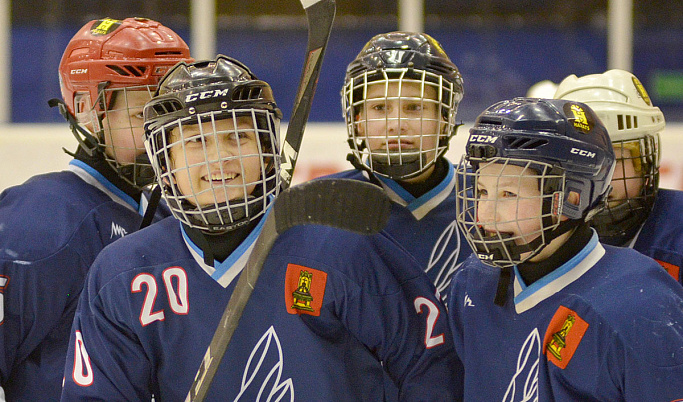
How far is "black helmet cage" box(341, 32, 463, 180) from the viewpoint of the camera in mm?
2295

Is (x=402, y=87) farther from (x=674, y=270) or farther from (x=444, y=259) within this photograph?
(x=674, y=270)

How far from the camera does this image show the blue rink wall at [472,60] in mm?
5578

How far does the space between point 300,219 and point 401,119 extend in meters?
0.79

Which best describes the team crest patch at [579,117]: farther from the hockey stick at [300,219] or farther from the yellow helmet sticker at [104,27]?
the yellow helmet sticker at [104,27]

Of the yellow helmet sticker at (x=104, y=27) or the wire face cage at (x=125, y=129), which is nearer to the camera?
the wire face cage at (x=125, y=129)

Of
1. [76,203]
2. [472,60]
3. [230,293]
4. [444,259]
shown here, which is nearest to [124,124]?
[76,203]

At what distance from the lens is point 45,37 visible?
5.63 metres

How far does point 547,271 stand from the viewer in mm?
1783

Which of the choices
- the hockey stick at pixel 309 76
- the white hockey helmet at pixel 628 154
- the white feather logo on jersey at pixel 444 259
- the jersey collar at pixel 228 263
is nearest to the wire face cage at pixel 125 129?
the hockey stick at pixel 309 76

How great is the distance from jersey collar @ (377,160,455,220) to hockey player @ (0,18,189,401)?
656mm

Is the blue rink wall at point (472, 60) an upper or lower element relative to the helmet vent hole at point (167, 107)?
upper

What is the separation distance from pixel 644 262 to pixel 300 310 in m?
0.68

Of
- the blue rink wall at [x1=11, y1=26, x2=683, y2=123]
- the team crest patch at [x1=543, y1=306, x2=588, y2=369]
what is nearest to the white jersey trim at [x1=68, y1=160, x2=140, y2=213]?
the team crest patch at [x1=543, y1=306, x2=588, y2=369]

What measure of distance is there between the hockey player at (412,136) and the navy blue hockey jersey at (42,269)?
72cm
